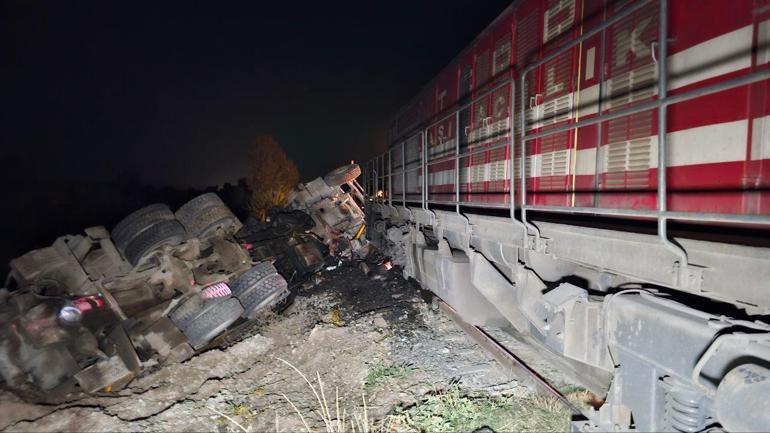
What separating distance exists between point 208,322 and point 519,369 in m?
4.40

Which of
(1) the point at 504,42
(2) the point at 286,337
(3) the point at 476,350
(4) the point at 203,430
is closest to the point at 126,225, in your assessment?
(2) the point at 286,337

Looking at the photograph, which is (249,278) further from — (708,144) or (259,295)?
(708,144)

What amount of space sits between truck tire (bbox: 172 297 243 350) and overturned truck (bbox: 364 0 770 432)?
3.77m

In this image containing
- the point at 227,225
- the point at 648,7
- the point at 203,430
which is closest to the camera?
the point at 648,7

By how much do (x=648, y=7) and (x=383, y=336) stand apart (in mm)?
4629

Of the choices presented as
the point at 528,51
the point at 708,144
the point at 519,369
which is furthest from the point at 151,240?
the point at 708,144

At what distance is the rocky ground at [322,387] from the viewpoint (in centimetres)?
369

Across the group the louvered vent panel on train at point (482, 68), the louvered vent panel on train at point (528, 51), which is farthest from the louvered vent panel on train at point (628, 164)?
the louvered vent panel on train at point (482, 68)

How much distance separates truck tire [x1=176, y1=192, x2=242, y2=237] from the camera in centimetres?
648

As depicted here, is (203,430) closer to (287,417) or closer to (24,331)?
(287,417)

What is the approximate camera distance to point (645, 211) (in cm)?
191

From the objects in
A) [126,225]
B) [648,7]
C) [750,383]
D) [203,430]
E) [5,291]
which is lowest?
[203,430]

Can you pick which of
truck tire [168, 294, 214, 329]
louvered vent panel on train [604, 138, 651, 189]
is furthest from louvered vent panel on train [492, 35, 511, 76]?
truck tire [168, 294, 214, 329]

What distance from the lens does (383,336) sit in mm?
5434
